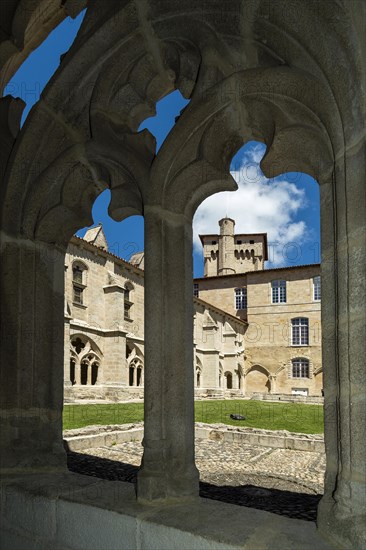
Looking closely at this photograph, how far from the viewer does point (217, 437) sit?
9406mm

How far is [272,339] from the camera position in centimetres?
3456

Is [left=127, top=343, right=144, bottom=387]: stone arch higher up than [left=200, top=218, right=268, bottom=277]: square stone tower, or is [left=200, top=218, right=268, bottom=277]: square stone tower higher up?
[left=200, top=218, right=268, bottom=277]: square stone tower

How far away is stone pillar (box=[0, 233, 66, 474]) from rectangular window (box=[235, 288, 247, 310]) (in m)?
34.4

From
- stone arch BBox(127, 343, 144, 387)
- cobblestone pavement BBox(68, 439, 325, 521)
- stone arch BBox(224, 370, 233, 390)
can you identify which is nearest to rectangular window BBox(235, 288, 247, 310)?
stone arch BBox(224, 370, 233, 390)

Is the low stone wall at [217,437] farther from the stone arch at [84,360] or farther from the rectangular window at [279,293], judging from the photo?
the rectangular window at [279,293]

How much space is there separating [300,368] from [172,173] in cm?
3302

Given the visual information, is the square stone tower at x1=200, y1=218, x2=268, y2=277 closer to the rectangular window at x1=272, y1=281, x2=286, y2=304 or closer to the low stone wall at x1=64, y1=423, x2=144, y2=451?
the rectangular window at x1=272, y1=281, x2=286, y2=304

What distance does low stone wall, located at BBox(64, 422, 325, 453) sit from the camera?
25.6 feet

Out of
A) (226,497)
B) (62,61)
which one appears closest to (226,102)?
(62,61)

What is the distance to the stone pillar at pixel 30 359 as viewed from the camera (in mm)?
2465

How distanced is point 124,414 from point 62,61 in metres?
10.7

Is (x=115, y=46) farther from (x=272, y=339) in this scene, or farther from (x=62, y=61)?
(x=272, y=339)

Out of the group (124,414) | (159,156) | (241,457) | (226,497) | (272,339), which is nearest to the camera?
(159,156)

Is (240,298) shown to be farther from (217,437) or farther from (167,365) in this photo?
(167,365)
